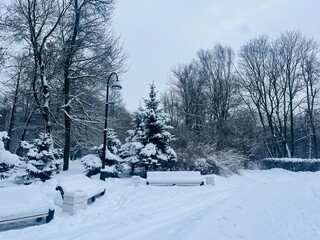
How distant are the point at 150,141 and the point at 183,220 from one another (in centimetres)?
1214

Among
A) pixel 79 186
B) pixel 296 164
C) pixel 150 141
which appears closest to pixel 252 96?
pixel 296 164

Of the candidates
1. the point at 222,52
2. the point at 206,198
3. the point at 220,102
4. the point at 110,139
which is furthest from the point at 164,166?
the point at 222,52

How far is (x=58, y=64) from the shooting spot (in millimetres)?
18250

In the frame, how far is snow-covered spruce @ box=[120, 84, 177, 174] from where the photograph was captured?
61.2 feet

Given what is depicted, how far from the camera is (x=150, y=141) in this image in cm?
1941

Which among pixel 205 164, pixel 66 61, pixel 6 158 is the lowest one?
pixel 205 164

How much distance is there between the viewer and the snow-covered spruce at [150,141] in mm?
18641

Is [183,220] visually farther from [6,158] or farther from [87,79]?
[87,79]

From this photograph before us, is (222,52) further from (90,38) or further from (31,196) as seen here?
(31,196)

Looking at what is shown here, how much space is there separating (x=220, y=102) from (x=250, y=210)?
30046 mm

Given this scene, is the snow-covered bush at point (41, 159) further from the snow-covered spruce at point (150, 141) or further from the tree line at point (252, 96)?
the tree line at point (252, 96)

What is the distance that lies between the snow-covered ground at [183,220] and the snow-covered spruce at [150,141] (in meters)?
7.23

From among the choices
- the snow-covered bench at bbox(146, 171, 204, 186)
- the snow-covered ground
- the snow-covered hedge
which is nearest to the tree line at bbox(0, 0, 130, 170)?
the snow-covered bench at bbox(146, 171, 204, 186)

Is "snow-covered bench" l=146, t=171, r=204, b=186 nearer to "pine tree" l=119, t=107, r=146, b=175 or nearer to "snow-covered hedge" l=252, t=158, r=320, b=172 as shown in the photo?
"pine tree" l=119, t=107, r=146, b=175
